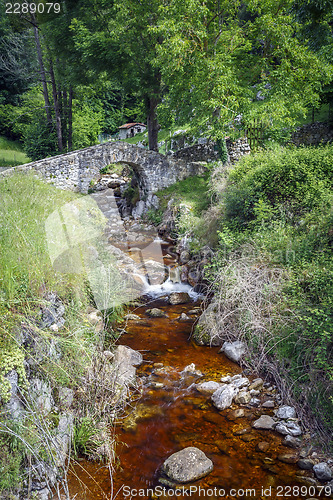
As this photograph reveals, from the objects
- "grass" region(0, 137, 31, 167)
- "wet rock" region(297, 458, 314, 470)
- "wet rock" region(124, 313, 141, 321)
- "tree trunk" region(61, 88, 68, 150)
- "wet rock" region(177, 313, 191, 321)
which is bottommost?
"wet rock" region(177, 313, 191, 321)

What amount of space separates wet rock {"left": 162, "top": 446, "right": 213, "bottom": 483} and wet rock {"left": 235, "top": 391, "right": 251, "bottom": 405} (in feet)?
3.97

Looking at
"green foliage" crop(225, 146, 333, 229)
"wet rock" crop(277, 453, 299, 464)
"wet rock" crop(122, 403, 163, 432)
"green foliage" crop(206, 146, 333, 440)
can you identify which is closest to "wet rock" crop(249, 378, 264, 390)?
"green foliage" crop(206, 146, 333, 440)

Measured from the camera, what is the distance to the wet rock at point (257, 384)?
5907mm

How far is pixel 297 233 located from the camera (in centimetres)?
787

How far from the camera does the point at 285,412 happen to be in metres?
5.28

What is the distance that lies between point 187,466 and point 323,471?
1.63 m

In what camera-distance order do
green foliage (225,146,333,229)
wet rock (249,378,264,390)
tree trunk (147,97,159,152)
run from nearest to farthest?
wet rock (249,378,264,390) < green foliage (225,146,333,229) < tree trunk (147,97,159,152)

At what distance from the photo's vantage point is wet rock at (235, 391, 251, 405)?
565 cm

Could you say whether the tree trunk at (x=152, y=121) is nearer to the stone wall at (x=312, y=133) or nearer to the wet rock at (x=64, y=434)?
the stone wall at (x=312, y=133)

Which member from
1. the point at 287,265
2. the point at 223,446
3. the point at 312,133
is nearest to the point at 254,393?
the point at 223,446

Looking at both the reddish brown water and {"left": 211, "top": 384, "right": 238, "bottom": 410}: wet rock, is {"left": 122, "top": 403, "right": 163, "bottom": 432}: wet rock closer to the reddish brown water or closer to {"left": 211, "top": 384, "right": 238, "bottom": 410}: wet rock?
the reddish brown water

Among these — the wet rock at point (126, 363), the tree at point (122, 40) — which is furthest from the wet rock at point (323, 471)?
the tree at point (122, 40)

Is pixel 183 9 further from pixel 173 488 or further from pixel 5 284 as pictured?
pixel 173 488

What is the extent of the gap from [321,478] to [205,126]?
12456mm
